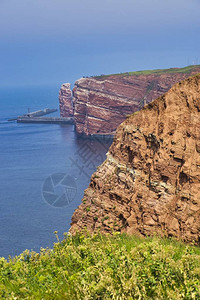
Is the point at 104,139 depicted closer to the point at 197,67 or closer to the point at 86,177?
the point at 197,67

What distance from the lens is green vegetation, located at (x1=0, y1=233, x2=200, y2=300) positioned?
35.9ft

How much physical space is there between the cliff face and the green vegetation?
4.05 meters

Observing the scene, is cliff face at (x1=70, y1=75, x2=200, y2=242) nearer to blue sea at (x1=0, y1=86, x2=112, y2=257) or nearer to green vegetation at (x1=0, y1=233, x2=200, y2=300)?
green vegetation at (x1=0, y1=233, x2=200, y2=300)

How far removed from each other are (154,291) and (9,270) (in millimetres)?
5660

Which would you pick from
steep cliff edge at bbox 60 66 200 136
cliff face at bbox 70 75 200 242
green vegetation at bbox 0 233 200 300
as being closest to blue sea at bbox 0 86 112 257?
steep cliff edge at bbox 60 66 200 136

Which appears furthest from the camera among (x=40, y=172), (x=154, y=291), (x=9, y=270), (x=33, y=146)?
(x=33, y=146)

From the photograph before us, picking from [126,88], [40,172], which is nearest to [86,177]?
[40,172]

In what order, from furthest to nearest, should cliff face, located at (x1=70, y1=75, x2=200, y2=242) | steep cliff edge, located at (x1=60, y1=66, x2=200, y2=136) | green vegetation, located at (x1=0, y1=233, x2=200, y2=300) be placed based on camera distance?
steep cliff edge, located at (x1=60, y1=66, x2=200, y2=136), cliff face, located at (x1=70, y1=75, x2=200, y2=242), green vegetation, located at (x1=0, y1=233, x2=200, y2=300)

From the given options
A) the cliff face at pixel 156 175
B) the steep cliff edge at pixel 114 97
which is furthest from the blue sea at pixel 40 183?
the cliff face at pixel 156 175

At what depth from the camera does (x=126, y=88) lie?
197 m

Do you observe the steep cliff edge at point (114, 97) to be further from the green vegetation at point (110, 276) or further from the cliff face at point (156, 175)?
the green vegetation at point (110, 276)

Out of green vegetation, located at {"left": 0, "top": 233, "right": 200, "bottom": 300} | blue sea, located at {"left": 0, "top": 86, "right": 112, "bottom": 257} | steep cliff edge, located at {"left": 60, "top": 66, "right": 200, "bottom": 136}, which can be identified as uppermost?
green vegetation, located at {"left": 0, "top": 233, "right": 200, "bottom": 300}

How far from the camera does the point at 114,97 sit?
193 m

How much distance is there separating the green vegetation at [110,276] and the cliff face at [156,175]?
405cm
